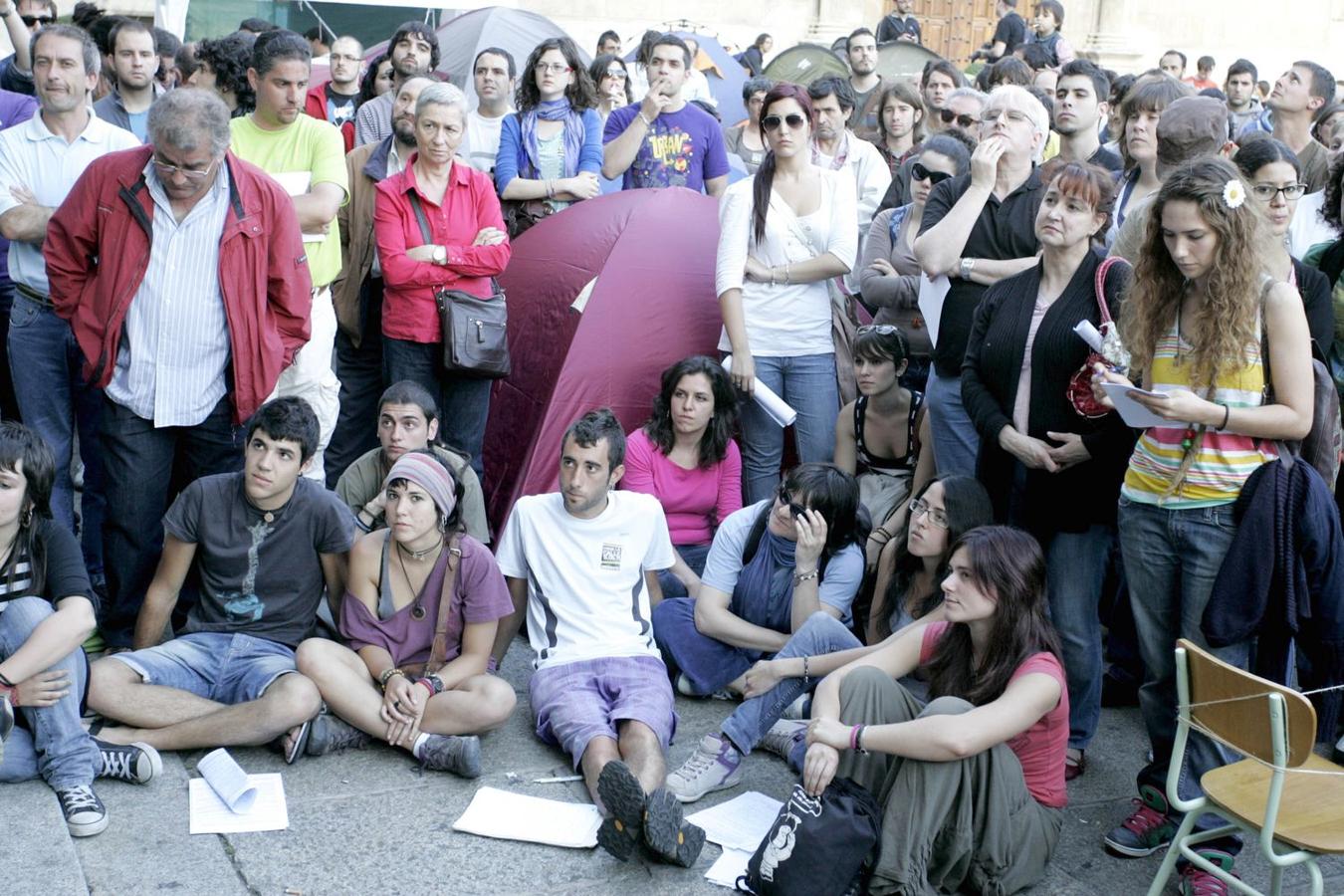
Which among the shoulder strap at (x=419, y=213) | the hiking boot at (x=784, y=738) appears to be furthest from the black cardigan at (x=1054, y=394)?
the shoulder strap at (x=419, y=213)

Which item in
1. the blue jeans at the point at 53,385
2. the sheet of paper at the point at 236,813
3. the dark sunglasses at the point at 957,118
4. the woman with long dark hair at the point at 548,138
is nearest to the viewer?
the sheet of paper at the point at 236,813

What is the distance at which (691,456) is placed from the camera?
5535 millimetres

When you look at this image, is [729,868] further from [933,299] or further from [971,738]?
[933,299]

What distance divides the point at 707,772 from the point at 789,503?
39.8 inches

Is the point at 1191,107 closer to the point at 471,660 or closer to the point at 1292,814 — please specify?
the point at 1292,814

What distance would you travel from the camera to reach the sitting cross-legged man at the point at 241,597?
4.24m

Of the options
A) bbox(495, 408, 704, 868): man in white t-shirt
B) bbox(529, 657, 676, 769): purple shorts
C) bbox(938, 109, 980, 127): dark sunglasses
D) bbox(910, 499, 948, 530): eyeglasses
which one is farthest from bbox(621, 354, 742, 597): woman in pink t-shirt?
bbox(938, 109, 980, 127): dark sunglasses

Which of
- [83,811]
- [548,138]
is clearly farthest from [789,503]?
[548,138]

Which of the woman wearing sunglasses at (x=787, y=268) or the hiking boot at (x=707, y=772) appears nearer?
the hiking boot at (x=707, y=772)

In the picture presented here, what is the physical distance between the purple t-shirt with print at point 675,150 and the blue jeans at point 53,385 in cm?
282

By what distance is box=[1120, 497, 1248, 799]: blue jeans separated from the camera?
371cm

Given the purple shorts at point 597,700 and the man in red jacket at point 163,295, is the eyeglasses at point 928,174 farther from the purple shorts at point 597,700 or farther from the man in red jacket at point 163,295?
the man in red jacket at point 163,295

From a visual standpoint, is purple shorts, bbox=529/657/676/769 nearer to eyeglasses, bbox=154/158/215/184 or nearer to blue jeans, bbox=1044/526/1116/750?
blue jeans, bbox=1044/526/1116/750

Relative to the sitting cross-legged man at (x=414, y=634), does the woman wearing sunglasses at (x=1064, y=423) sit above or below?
above
